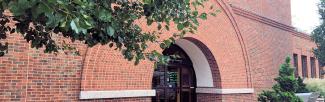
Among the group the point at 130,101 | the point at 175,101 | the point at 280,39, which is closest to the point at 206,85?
the point at 175,101

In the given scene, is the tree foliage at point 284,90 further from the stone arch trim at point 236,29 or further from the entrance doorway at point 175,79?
the entrance doorway at point 175,79

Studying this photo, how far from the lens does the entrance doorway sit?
11242mm

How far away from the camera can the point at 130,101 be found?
873 centimetres

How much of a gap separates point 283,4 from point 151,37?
13.0 meters

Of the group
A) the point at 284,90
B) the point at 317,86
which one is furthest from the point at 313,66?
the point at 284,90

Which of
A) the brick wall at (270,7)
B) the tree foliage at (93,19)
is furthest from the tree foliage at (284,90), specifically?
the tree foliage at (93,19)

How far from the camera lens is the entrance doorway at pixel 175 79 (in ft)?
36.9

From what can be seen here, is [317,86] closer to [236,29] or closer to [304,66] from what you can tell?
[304,66]

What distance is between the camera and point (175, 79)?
12.0m

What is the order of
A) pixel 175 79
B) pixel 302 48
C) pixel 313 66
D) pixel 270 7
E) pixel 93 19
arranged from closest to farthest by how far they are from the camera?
pixel 93 19, pixel 175 79, pixel 270 7, pixel 302 48, pixel 313 66

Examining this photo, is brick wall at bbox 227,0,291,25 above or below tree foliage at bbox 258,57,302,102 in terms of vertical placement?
above

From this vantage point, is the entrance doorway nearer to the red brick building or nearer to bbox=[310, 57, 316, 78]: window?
the red brick building

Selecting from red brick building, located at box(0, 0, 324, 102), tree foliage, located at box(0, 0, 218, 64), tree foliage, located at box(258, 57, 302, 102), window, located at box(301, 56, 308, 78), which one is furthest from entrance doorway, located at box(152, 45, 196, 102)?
window, located at box(301, 56, 308, 78)

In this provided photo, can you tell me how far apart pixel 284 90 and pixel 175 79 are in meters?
3.73
